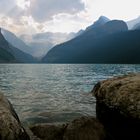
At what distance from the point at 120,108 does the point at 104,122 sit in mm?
2330

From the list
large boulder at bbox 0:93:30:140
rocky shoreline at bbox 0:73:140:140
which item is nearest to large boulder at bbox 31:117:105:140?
rocky shoreline at bbox 0:73:140:140

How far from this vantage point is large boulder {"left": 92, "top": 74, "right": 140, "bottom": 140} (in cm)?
1091

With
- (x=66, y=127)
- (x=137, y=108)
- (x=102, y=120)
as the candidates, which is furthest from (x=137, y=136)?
(x=66, y=127)

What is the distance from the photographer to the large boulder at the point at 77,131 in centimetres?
1301

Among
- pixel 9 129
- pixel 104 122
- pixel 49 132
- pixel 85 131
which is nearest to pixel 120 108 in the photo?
pixel 104 122

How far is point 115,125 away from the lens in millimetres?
12109

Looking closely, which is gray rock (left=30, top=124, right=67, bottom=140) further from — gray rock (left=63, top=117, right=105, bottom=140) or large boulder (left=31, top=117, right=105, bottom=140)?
gray rock (left=63, top=117, right=105, bottom=140)

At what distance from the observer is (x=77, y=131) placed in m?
13.2

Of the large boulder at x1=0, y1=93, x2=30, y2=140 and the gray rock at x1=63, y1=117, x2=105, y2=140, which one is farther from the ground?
the large boulder at x1=0, y1=93, x2=30, y2=140

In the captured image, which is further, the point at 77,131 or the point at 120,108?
the point at 77,131

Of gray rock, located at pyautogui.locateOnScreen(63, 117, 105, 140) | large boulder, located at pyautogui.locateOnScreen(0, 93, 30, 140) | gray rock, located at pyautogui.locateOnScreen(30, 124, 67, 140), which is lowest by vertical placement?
gray rock, located at pyautogui.locateOnScreen(30, 124, 67, 140)

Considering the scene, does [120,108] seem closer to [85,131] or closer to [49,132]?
[85,131]

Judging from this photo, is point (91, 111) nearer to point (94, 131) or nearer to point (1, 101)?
point (94, 131)

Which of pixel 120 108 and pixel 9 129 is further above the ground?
pixel 120 108
